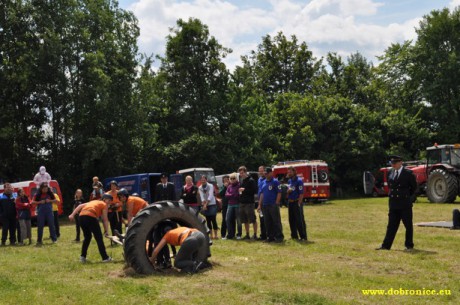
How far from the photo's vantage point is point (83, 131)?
105 feet

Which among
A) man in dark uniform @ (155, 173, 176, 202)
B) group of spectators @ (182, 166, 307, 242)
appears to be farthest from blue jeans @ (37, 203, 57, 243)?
group of spectators @ (182, 166, 307, 242)

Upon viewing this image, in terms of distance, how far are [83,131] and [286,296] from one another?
87.2 feet

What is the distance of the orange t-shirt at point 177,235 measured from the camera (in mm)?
9508

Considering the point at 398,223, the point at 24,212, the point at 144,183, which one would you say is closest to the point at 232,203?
the point at 398,223

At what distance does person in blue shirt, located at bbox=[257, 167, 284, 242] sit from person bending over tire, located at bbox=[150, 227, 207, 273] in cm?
404

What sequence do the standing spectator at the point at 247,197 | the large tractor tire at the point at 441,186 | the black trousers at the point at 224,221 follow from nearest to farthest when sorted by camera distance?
the standing spectator at the point at 247,197 → the black trousers at the point at 224,221 → the large tractor tire at the point at 441,186

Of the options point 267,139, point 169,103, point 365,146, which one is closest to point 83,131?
point 169,103

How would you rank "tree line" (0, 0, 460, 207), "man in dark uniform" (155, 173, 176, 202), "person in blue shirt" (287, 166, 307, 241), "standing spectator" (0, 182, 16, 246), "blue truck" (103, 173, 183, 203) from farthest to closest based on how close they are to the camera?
"tree line" (0, 0, 460, 207) → "blue truck" (103, 173, 183, 203) → "standing spectator" (0, 182, 16, 246) → "man in dark uniform" (155, 173, 176, 202) → "person in blue shirt" (287, 166, 307, 241)

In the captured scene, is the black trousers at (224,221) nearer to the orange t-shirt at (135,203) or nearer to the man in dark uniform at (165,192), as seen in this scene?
the man in dark uniform at (165,192)

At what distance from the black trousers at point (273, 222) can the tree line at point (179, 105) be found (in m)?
18.7

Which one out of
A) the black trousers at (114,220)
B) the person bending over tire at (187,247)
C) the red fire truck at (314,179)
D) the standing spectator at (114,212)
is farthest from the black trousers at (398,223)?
the red fire truck at (314,179)

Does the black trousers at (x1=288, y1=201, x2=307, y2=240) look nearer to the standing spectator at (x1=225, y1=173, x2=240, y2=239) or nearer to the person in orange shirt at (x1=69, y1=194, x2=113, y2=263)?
the standing spectator at (x1=225, y1=173, x2=240, y2=239)

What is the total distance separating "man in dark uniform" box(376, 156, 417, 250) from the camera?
11016 millimetres

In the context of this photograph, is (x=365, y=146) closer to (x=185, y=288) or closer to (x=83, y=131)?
(x=83, y=131)
